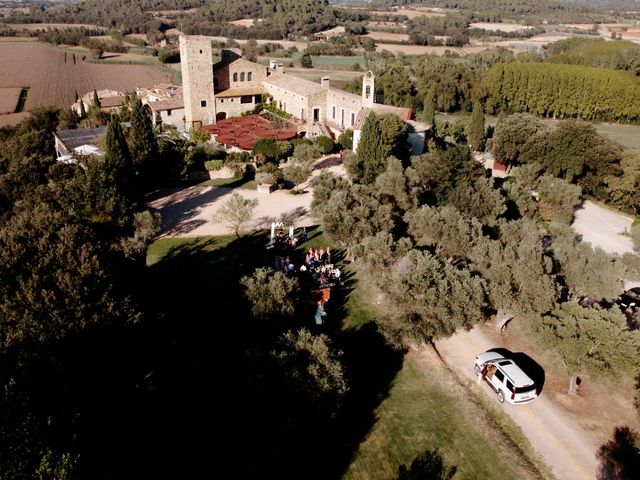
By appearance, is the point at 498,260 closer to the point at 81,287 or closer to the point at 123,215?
the point at 81,287

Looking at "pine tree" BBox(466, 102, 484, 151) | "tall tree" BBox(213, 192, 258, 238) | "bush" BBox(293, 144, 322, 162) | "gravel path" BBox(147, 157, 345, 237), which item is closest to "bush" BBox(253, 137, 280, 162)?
"bush" BBox(293, 144, 322, 162)

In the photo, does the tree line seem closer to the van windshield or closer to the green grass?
the van windshield

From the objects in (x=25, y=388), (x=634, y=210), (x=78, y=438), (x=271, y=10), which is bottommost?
(x=634, y=210)

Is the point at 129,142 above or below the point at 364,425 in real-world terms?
above

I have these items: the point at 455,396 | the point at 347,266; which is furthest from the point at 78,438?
the point at 347,266

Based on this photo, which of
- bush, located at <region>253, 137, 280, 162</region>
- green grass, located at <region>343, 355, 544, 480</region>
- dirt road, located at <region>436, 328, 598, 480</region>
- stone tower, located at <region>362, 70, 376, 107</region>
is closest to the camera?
green grass, located at <region>343, 355, 544, 480</region>

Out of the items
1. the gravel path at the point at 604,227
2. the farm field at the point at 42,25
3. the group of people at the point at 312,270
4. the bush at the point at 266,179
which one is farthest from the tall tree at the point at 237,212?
the farm field at the point at 42,25
